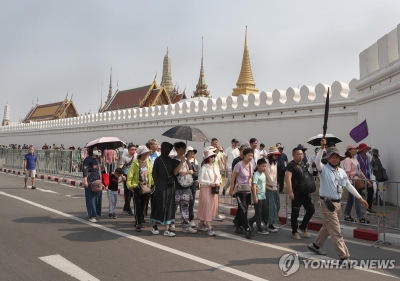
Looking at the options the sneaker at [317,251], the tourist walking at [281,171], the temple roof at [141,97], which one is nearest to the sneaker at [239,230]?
the sneaker at [317,251]

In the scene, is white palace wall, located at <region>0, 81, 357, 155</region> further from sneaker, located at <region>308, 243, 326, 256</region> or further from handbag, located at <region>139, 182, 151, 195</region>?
handbag, located at <region>139, 182, 151, 195</region>

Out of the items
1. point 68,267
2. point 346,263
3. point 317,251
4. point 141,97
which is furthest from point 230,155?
point 141,97

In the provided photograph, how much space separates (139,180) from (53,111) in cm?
4396

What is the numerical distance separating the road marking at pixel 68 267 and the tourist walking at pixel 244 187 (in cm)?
290

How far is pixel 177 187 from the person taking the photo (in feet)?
22.8

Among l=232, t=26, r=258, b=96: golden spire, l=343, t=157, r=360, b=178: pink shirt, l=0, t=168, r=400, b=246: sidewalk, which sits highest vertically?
l=232, t=26, r=258, b=96: golden spire

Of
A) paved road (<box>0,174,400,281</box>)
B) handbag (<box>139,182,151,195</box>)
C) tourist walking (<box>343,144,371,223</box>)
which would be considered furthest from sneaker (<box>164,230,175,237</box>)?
tourist walking (<box>343,144,371,223</box>)

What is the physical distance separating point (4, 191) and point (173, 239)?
8.13 metres

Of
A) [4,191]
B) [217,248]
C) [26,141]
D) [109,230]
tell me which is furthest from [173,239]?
[26,141]

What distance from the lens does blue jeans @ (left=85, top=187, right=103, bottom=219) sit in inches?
305

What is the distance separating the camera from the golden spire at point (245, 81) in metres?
26.0

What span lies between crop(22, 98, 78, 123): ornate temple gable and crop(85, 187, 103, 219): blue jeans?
4015 centimetres

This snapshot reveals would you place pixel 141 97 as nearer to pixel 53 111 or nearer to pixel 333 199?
pixel 53 111

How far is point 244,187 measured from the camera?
661 cm
